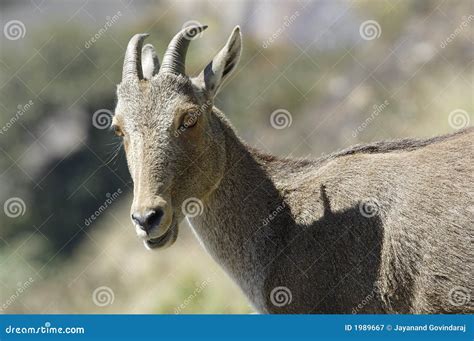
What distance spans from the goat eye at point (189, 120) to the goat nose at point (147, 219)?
138cm

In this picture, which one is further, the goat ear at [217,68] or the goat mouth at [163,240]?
the goat ear at [217,68]

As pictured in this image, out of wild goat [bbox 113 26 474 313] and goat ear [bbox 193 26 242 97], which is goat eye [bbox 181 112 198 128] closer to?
wild goat [bbox 113 26 474 313]

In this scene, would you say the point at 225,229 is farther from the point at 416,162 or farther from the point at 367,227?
the point at 416,162

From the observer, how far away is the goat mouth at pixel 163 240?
10328mm

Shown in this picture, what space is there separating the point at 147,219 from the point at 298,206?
2.48 meters

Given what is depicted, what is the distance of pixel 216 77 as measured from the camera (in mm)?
11500

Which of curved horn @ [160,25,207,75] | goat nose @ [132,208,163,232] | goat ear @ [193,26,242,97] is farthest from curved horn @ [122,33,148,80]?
goat nose @ [132,208,163,232]

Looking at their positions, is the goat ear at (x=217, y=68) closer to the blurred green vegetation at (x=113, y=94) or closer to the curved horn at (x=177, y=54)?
the curved horn at (x=177, y=54)

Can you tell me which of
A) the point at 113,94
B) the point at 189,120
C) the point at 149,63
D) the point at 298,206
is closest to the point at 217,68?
the point at 189,120

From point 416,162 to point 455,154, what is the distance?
0.54 metres

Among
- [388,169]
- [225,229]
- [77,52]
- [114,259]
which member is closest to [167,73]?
[225,229]

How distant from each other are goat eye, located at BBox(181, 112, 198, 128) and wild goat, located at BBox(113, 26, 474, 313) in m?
0.01

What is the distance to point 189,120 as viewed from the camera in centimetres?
1090

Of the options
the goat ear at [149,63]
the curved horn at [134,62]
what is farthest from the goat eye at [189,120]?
the goat ear at [149,63]
